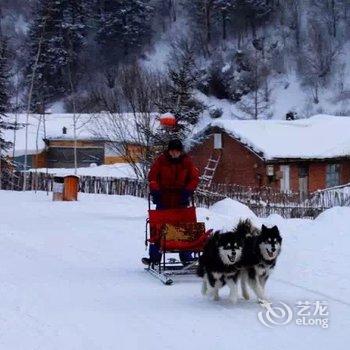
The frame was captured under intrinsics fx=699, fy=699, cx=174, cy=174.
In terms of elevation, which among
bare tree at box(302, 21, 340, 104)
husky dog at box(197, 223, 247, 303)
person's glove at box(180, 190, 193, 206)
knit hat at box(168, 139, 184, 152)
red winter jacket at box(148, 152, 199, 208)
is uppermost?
bare tree at box(302, 21, 340, 104)

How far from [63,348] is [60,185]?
54.5ft

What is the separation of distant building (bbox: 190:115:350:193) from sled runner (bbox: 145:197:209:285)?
21050 mm

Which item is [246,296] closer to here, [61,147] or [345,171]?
[345,171]

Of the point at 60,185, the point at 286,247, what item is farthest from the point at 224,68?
the point at 286,247

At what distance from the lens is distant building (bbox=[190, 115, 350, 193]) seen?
30.3 meters

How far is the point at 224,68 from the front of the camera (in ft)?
213

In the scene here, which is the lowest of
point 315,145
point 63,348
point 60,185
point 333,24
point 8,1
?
point 63,348

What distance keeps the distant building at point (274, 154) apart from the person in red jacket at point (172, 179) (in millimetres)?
20813

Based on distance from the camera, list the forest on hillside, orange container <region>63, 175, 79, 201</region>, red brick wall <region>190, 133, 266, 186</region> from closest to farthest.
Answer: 1. orange container <region>63, 175, 79, 201</region>
2. red brick wall <region>190, 133, 266, 186</region>
3. the forest on hillside

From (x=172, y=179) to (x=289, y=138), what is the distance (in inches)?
925

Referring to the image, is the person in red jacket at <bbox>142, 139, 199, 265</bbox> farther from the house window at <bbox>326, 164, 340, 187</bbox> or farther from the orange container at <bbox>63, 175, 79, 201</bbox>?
the house window at <bbox>326, 164, 340, 187</bbox>

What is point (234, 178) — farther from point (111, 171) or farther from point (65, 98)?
point (65, 98)

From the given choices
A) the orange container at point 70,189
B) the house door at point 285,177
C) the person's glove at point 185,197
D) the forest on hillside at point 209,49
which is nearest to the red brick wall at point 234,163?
the house door at point 285,177

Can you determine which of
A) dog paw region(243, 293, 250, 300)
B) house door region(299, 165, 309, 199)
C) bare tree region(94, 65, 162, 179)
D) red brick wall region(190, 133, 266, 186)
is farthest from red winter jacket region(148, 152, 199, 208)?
house door region(299, 165, 309, 199)
